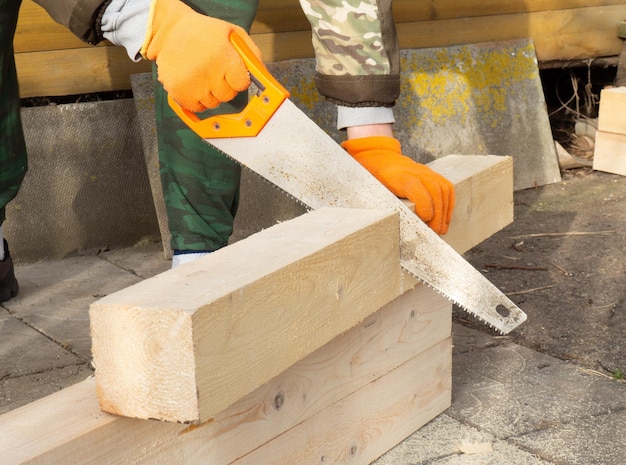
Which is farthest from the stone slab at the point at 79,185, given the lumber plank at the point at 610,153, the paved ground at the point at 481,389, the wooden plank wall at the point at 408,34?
the lumber plank at the point at 610,153

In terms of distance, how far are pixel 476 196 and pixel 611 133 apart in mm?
2612

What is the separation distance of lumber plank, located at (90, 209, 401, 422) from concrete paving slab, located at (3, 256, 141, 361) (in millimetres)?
1182

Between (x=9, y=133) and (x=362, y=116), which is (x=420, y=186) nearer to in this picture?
(x=362, y=116)

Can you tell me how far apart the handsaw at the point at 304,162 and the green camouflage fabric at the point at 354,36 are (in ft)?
1.75

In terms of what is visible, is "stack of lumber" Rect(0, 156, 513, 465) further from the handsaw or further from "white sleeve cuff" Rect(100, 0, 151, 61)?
"white sleeve cuff" Rect(100, 0, 151, 61)

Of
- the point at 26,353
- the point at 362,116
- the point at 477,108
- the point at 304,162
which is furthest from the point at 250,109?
the point at 477,108

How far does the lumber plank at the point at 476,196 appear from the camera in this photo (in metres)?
2.12

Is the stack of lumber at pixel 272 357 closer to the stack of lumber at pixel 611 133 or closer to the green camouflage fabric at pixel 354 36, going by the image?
the green camouflage fabric at pixel 354 36

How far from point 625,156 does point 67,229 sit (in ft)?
8.98

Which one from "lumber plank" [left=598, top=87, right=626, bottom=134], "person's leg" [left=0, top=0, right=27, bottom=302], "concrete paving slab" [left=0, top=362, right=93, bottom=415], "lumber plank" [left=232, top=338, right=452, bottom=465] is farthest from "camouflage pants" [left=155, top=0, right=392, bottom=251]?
"lumber plank" [left=598, top=87, right=626, bottom=134]

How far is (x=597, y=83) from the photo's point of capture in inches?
207

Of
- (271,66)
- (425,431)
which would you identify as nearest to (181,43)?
(425,431)

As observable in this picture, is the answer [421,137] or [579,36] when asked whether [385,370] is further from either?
[579,36]

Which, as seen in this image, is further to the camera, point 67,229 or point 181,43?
point 67,229
